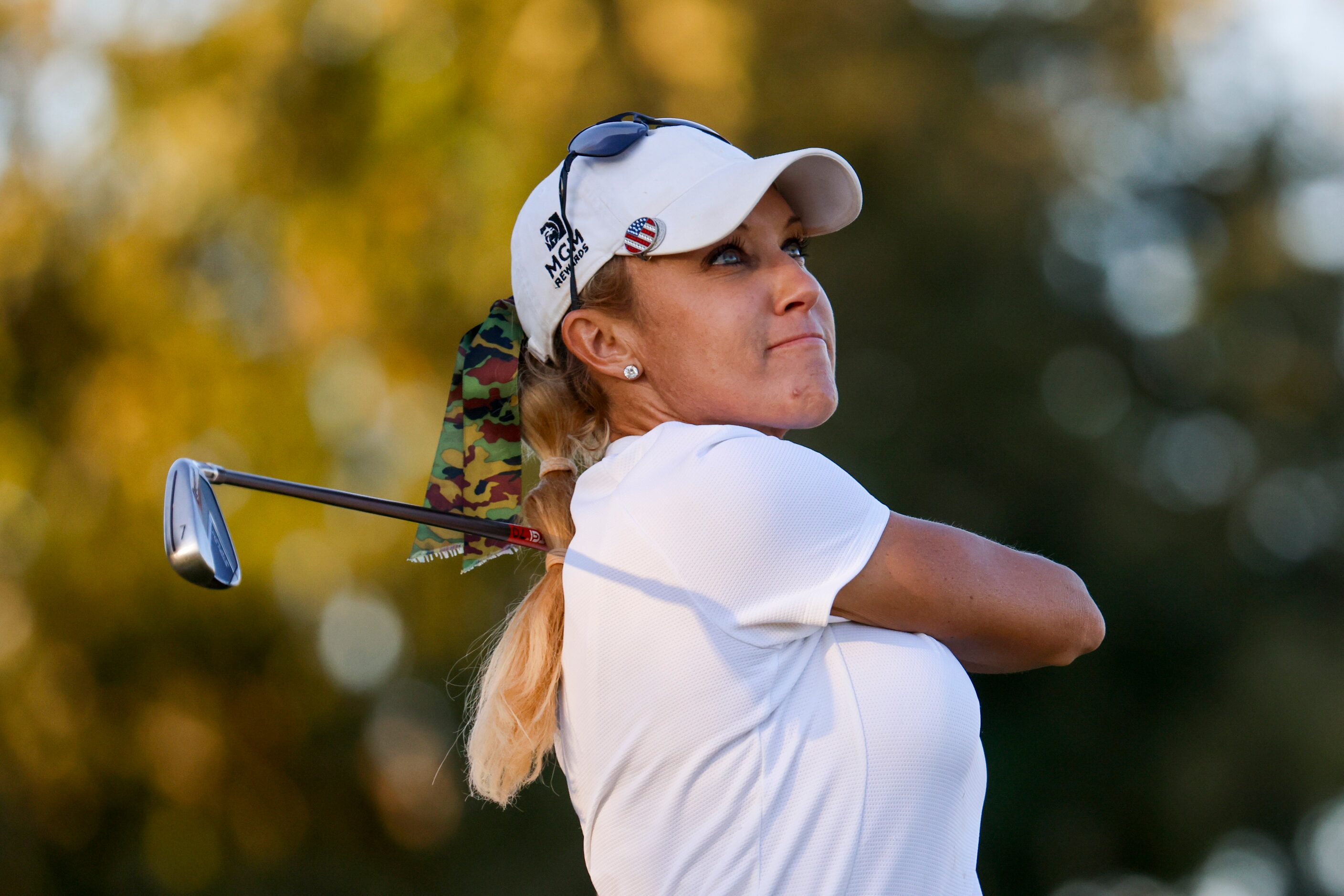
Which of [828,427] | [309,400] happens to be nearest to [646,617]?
[828,427]

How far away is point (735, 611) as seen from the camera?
66.9 inches

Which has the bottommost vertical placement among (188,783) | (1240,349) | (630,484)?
(188,783)

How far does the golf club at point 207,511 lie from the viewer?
5.01 feet

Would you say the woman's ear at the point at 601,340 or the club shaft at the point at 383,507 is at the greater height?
the woman's ear at the point at 601,340

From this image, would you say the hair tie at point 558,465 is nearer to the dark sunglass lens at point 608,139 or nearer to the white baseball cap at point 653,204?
the white baseball cap at point 653,204

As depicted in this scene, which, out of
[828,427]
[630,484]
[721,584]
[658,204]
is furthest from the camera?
[828,427]

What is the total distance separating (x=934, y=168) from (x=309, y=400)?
384 centimetres

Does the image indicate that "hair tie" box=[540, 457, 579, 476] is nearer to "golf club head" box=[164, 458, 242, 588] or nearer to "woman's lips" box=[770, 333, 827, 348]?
"woman's lips" box=[770, 333, 827, 348]

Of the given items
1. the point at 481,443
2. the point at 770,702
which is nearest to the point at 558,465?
the point at 481,443

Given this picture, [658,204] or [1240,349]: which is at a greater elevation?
[658,204]

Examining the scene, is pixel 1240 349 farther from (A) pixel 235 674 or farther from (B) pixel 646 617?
(B) pixel 646 617

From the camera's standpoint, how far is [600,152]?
2.12 m

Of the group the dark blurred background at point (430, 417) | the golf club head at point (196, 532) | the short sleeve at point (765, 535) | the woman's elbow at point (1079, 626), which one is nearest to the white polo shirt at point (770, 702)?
the short sleeve at point (765, 535)

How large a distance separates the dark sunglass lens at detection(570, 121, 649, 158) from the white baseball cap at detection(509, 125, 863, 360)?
1cm
